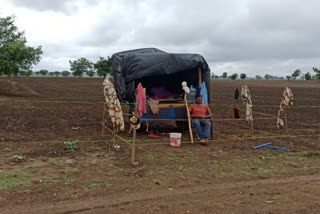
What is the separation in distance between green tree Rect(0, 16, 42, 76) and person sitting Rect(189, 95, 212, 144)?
57.5 ft

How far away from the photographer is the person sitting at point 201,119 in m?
9.51

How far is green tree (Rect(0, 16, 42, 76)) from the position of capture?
2361 centimetres

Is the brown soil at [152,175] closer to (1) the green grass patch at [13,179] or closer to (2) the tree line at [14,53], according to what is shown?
(1) the green grass patch at [13,179]

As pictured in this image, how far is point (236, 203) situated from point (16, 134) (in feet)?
22.8

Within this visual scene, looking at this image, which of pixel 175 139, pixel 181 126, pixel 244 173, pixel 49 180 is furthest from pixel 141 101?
pixel 49 180

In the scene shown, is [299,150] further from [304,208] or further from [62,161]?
[62,161]

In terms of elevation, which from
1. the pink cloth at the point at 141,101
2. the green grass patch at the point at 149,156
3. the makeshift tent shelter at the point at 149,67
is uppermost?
the makeshift tent shelter at the point at 149,67

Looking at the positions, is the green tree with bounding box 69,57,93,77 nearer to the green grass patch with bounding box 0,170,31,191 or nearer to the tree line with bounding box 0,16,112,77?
the tree line with bounding box 0,16,112,77

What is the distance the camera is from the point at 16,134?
9703 mm

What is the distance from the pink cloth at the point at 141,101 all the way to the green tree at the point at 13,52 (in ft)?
55.3

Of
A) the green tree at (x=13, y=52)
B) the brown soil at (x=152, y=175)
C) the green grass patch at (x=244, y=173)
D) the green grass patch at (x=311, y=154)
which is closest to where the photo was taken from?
the brown soil at (x=152, y=175)

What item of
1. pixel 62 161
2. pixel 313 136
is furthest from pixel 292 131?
pixel 62 161

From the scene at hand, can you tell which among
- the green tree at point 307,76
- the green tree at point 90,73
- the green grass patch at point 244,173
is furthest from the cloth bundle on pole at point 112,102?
the green tree at point 307,76

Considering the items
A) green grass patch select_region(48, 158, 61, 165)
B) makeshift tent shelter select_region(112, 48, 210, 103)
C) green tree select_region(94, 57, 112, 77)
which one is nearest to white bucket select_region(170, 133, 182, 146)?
makeshift tent shelter select_region(112, 48, 210, 103)
